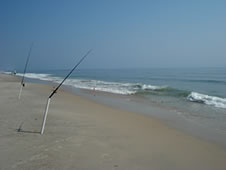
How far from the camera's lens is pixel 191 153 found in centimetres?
411

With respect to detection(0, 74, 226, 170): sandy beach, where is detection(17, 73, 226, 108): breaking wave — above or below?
above

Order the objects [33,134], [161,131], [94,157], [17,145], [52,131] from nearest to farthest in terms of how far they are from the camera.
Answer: [94,157] < [17,145] < [33,134] < [52,131] < [161,131]

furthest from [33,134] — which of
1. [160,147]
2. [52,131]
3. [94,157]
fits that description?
[160,147]

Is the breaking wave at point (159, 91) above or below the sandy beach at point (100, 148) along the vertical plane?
above

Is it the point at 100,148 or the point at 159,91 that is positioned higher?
the point at 159,91

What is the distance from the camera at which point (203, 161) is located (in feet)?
12.3

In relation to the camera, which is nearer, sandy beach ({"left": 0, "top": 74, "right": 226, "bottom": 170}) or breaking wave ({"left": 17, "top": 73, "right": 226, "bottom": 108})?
sandy beach ({"left": 0, "top": 74, "right": 226, "bottom": 170})

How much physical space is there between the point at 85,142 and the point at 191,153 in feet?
8.30

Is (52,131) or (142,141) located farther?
(52,131)

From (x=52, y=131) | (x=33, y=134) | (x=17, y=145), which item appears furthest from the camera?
(x=52, y=131)

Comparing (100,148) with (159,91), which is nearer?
(100,148)

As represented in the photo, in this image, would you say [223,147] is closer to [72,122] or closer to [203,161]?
[203,161]

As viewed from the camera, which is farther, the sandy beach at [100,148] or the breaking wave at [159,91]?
the breaking wave at [159,91]

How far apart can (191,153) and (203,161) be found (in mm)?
373
